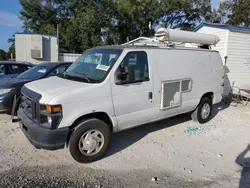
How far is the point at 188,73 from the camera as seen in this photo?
4996 millimetres

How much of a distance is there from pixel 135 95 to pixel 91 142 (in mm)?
1220

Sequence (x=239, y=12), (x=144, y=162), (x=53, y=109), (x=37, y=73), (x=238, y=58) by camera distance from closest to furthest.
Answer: (x=53, y=109), (x=144, y=162), (x=37, y=73), (x=238, y=58), (x=239, y=12)

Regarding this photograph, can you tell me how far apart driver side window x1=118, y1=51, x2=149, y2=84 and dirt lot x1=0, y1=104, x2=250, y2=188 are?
4.88 ft

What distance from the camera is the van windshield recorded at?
12.0ft

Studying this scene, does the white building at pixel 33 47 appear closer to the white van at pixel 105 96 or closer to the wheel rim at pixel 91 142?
the white van at pixel 105 96

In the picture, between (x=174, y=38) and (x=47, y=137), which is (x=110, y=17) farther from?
(x=47, y=137)

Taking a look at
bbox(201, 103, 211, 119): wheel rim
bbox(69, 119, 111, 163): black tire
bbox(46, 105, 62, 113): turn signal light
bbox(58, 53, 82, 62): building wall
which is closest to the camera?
bbox(46, 105, 62, 113): turn signal light

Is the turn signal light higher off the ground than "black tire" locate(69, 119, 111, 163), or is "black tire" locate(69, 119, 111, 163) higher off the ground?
the turn signal light

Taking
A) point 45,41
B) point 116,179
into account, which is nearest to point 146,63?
point 116,179

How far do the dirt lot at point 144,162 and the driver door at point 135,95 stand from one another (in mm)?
689

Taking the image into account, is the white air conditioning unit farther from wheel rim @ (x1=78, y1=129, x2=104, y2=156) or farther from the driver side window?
wheel rim @ (x1=78, y1=129, x2=104, y2=156)

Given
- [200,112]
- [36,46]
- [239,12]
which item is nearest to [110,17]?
[36,46]

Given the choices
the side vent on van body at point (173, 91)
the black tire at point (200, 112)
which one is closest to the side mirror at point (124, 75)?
the side vent on van body at point (173, 91)

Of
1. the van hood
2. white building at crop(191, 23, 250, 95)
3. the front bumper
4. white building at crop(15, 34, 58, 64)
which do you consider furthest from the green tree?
the front bumper
